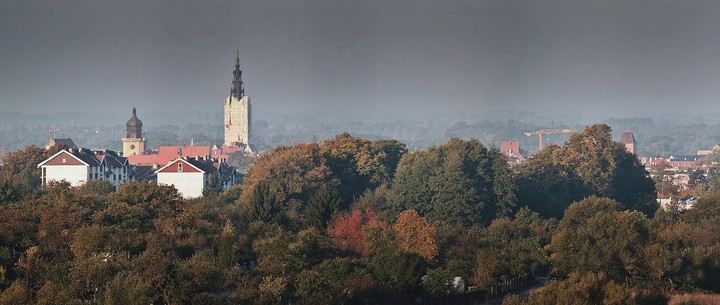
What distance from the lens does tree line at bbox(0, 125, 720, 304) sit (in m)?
24.6

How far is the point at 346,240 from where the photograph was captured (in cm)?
3369

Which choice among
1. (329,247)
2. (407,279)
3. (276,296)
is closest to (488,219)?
(329,247)

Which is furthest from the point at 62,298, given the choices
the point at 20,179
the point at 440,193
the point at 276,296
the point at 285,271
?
the point at 20,179

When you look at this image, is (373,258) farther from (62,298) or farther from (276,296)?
(62,298)

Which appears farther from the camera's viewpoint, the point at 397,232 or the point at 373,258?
the point at 397,232

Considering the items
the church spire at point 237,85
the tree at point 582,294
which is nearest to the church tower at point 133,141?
the church spire at point 237,85

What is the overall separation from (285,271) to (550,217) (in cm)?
1905

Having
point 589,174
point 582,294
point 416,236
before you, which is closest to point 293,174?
point 416,236

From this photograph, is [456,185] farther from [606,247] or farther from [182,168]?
[182,168]

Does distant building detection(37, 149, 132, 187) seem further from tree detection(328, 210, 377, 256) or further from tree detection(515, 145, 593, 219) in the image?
tree detection(328, 210, 377, 256)

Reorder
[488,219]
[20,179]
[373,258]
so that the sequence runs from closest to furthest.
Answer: [373,258]
[488,219]
[20,179]

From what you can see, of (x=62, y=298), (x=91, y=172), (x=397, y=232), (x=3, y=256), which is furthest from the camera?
(x=91, y=172)

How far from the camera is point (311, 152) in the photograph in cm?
4850

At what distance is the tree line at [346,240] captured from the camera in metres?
24.6
